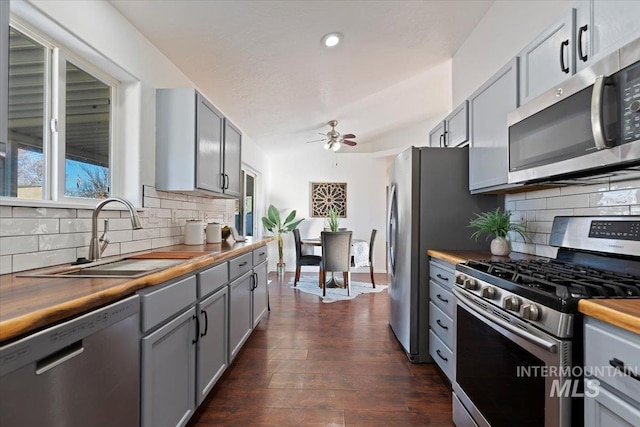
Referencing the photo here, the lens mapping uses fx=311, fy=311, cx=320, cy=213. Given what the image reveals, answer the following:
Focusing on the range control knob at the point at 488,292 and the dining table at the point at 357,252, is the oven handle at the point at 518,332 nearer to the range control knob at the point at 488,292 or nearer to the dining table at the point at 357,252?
the range control knob at the point at 488,292

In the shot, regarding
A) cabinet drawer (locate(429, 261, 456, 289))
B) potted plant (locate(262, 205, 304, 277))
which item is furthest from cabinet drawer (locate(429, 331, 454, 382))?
potted plant (locate(262, 205, 304, 277))

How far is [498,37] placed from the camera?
2477mm

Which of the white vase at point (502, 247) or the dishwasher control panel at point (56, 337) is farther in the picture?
the white vase at point (502, 247)

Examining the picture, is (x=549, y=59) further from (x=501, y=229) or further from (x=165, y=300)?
(x=165, y=300)

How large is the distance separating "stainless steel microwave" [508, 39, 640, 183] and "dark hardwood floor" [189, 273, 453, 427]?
1.45 metres

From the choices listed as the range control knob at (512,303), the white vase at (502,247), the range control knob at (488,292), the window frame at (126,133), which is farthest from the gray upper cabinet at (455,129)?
the window frame at (126,133)

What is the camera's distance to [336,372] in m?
2.24

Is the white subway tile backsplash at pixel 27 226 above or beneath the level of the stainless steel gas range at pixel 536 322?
above

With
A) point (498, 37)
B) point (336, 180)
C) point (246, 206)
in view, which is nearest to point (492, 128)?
point (498, 37)

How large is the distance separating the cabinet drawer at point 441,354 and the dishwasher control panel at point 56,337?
1.83 meters

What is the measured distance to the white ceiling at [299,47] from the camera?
81.7 inches

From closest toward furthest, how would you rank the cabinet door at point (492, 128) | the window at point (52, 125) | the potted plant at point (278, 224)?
the window at point (52, 125) < the cabinet door at point (492, 128) < the potted plant at point (278, 224)

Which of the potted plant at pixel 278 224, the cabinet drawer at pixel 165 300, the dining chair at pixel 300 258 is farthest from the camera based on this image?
the potted plant at pixel 278 224

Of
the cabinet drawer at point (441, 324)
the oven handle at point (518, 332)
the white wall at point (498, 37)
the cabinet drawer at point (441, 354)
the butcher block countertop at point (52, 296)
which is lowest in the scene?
the cabinet drawer at point (441, 354)
